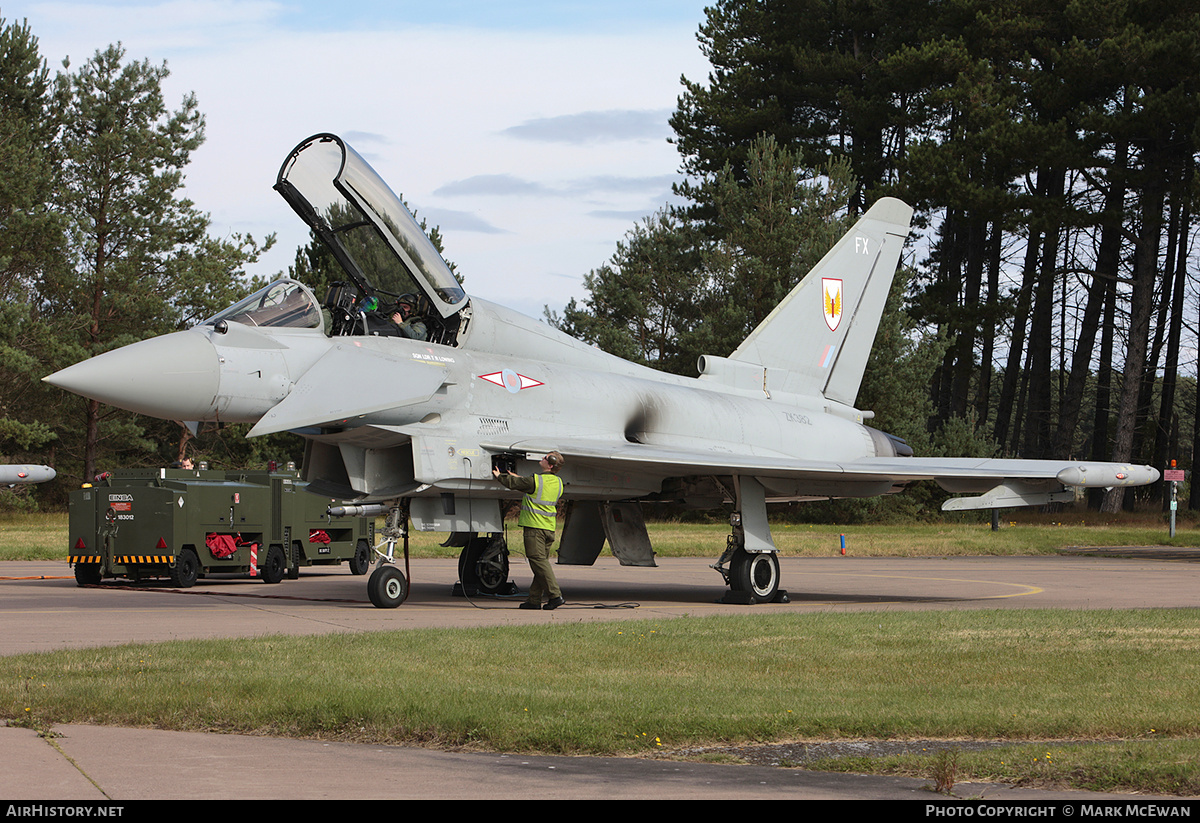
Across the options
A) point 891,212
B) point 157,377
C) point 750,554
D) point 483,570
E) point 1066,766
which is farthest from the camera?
point 891,212

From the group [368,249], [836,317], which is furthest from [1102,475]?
Result: [368,249]

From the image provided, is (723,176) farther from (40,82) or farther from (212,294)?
(40,82)

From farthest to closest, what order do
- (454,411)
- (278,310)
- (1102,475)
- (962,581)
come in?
(962,581) → (1102,475) → (454,411) → (278,310)

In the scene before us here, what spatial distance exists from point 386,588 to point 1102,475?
8.51 metres

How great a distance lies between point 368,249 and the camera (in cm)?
1266

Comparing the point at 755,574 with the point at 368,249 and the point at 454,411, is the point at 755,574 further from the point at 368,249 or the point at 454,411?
the point at 368,249

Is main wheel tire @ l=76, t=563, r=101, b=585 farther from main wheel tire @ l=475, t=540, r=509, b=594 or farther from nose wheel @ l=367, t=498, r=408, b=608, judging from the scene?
main wheel tire @ l=475, t=540, r=509, b=594

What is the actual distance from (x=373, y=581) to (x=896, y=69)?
38107 millimetres

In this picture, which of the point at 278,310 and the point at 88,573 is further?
the point at 88,573

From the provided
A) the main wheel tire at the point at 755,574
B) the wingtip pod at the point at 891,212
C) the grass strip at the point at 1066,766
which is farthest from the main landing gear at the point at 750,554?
the grass strip at the point at 1066,766

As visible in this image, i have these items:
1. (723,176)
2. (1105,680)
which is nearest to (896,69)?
Answer: (723,176)

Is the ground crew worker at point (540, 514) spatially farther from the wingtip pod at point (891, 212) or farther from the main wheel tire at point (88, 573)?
the wingtip pod at point (891, 212)

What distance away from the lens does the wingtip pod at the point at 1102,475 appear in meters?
13.4

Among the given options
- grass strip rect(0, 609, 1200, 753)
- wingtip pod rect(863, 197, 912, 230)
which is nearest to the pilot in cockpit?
grass strip rect(0, 609, 1200, 753)
